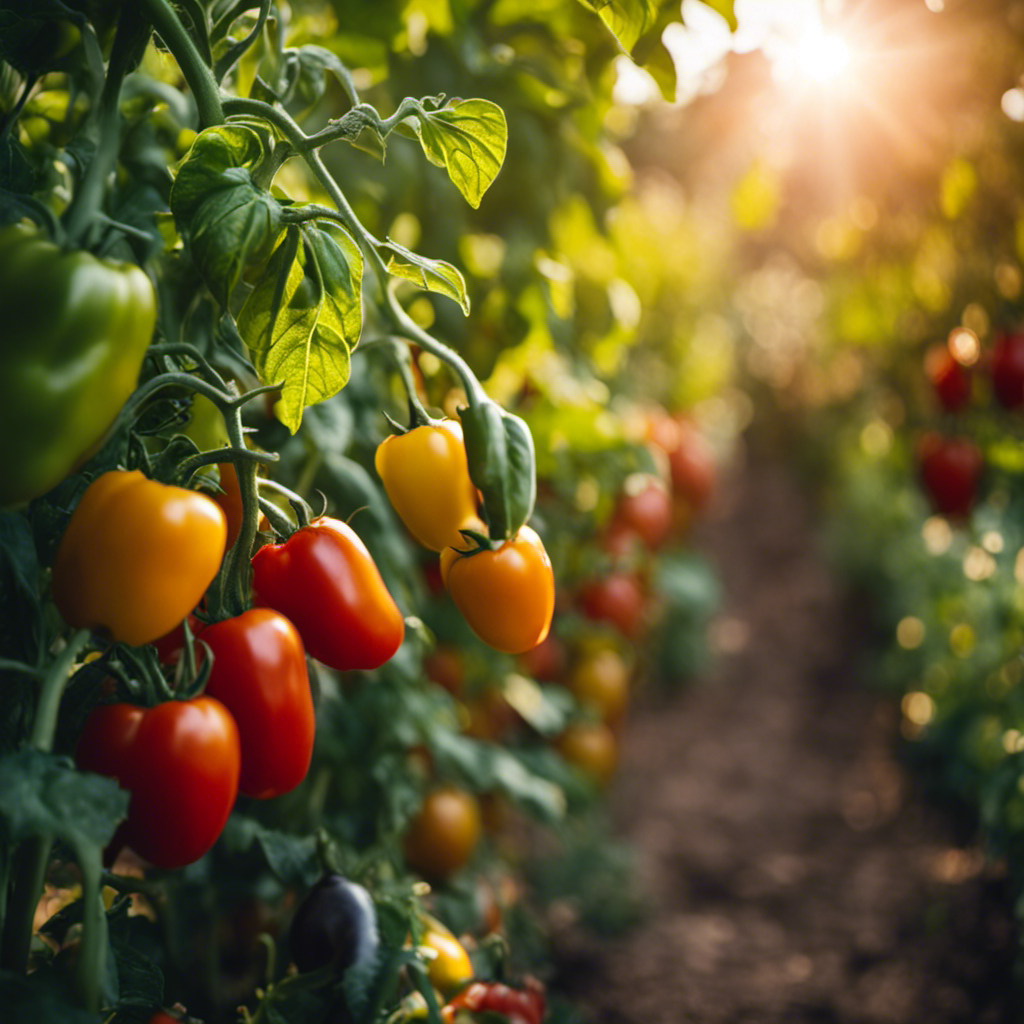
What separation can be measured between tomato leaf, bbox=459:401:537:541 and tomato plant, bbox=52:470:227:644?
144mm

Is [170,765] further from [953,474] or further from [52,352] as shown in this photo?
[953,474]

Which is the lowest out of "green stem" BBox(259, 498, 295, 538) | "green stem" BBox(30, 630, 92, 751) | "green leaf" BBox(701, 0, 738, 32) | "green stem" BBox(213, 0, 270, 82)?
"green stem" BBox(30, 630, 92, 751)

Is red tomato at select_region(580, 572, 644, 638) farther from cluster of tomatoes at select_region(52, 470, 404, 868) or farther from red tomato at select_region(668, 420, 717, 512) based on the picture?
cluster of tomatoes at select_region(52, 470, 404, 868)

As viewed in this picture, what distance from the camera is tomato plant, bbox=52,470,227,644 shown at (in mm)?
451

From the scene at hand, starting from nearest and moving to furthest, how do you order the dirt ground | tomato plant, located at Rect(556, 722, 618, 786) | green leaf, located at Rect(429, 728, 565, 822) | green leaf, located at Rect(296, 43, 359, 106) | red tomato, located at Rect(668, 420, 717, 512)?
1. green leaf, located at Rect(296, 43, 359, 106)
2. green leaf, located at Rect(429, 728, 565, 822)
3. the dirt ground
4. tomato plant, located at Rect(556, 722, 618, 786)
5. red tomato, located at Rect(668, 420, 717, 512)

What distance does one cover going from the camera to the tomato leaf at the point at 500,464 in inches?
19.3

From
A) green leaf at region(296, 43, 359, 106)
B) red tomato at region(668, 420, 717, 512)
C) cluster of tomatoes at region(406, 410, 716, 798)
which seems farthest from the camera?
red tomato at region(668, 420, 717, 512)

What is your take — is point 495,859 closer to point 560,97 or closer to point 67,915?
point 67,915

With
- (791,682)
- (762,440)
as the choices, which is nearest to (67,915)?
(791,682)

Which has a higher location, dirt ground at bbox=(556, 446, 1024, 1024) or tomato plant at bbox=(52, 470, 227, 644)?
tomato plant at bbox=(52, 470, 227, 644)

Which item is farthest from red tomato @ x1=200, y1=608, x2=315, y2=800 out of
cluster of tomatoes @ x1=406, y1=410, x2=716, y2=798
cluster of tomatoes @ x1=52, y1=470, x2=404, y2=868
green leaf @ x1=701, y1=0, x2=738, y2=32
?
cluster of tomatoes @ x1=406, y1=410, x2=716, y2=798

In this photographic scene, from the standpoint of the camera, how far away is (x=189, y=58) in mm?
486

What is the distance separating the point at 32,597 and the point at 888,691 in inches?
142

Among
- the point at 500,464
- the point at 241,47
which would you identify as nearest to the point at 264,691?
the point at 500,464
